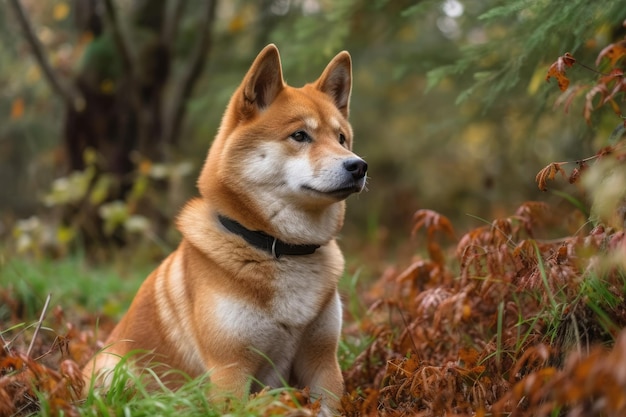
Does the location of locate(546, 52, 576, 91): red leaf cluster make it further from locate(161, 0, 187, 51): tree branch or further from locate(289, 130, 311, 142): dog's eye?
locate(161, 0, 187, 51): tree branch

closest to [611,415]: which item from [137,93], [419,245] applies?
[419,245]

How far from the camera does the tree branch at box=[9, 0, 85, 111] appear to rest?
6.09 metres

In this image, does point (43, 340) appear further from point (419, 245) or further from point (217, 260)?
point (419, 245)

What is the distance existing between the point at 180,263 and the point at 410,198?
7.77 meters

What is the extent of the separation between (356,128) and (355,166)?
24.8 ft

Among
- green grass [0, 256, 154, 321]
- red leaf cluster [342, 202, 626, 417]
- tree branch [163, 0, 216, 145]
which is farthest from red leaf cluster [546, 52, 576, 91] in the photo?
tree branch [163, 0, 216, 145]

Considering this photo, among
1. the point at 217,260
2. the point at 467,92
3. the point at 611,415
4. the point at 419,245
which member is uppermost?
the point at 467,92

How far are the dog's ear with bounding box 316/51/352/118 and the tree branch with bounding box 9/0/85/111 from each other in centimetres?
387

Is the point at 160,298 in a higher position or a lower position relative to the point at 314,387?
higher

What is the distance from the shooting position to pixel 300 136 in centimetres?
304

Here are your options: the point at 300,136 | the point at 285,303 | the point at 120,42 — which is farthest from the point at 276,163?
the point at 120,42

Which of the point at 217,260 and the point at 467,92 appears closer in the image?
the point at 217,260

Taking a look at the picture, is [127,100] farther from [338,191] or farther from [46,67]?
[338,191]

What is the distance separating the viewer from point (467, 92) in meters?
3.34
